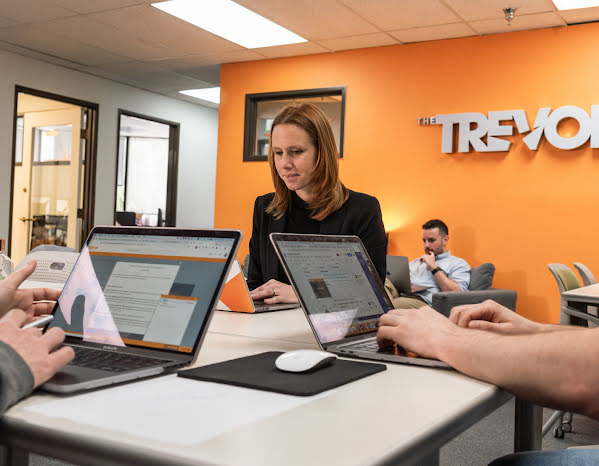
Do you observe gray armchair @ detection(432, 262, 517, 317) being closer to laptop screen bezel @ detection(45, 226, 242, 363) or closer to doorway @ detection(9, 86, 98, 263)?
laptop screen bezel @ detection(45, 226, 242, 363)

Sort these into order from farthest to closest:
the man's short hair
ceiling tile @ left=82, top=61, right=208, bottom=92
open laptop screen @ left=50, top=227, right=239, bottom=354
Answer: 1. ceiling tile @ left=82, top=61, right=208, bottom=92
2. the man's short hair
3. open laptop screen @ left=50, top=227, right=239, bottom=354

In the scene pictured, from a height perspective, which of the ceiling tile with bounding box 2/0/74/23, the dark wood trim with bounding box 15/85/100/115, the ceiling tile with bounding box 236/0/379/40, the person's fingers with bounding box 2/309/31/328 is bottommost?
the person's fingers with bounding box 2/309/31/328

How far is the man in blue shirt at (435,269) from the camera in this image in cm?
513

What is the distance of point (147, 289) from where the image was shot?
1093 mm

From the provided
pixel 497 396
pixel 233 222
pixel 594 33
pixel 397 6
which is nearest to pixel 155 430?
pixel 497 396

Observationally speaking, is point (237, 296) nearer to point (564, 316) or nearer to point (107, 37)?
point (564, 316)

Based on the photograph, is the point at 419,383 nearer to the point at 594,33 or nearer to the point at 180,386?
the point at 180,386

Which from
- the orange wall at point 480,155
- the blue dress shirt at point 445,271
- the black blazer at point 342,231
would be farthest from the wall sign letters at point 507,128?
the black blazer at point 342,231

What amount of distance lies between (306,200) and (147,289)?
1338 mm

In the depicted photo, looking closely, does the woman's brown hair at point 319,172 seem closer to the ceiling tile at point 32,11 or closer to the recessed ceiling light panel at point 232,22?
the recessed ceiling light panel at point 232,22

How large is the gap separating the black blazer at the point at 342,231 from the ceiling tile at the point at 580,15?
389 cm

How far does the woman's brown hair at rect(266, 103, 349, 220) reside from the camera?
7.56 ft

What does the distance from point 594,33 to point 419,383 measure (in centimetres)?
543

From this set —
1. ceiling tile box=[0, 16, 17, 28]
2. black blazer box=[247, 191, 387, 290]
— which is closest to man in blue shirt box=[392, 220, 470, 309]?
black blazer box=[247, 191, 387, 290]
